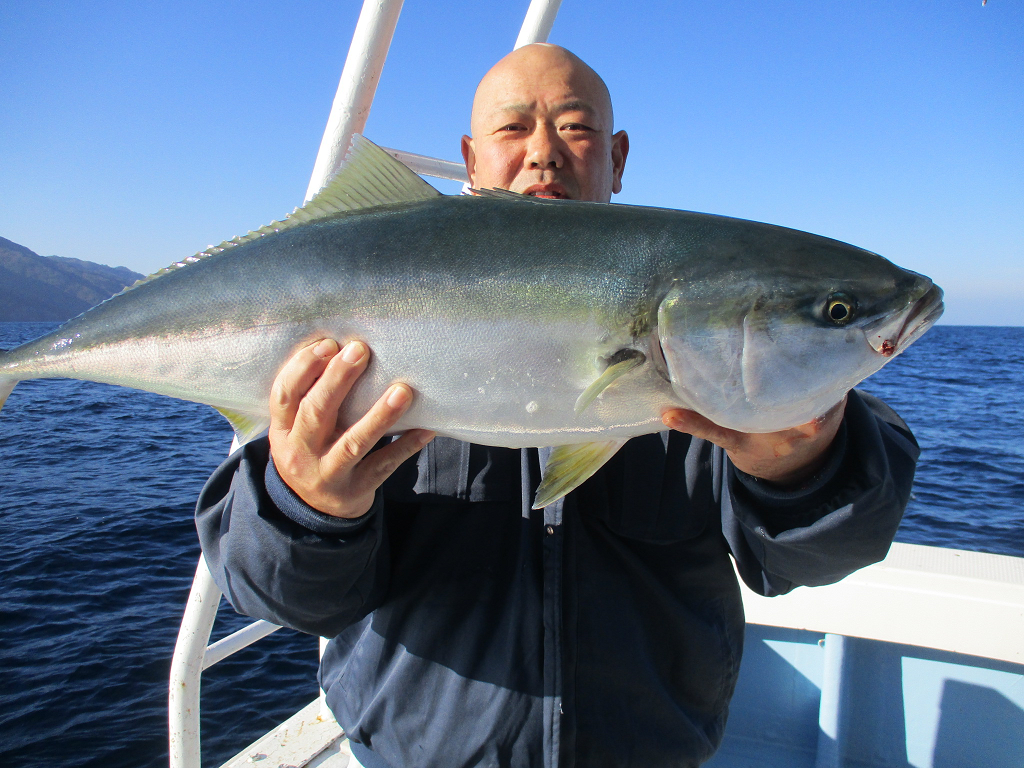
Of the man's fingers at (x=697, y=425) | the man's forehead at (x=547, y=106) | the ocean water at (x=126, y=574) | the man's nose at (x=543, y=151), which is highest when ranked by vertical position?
the man's forehead at (x=547, y=106)

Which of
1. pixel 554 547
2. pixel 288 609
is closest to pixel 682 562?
pixel 554 547

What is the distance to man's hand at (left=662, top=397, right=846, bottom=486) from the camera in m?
1.71

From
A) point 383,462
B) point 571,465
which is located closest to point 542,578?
point 571,465

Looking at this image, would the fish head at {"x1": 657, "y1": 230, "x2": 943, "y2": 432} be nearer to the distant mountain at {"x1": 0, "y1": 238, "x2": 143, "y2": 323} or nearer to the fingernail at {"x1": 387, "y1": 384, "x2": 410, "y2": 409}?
the fingernail at {"x1": 387, "y1": 384, "x2": 410, "y2": 409}

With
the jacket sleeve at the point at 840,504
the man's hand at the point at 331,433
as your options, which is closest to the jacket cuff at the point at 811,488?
the jacket sleeve at the point at 840,504

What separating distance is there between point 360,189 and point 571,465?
3.47 feet

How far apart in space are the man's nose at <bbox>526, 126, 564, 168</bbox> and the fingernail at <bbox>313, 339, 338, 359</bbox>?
3.60ft

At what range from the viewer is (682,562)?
6.86 ft

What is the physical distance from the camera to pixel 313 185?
9.36 feet

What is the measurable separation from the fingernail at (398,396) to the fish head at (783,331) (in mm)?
690

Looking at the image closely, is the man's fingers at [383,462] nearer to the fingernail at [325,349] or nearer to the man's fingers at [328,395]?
the man's fingers at [328,395]

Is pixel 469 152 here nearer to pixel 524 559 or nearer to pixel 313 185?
pixel 313 185

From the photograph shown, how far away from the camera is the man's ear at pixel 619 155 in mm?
2936

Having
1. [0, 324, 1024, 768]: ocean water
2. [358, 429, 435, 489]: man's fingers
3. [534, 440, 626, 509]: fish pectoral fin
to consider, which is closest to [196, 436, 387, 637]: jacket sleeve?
[358, 429, 435, 489]: man's fingers
